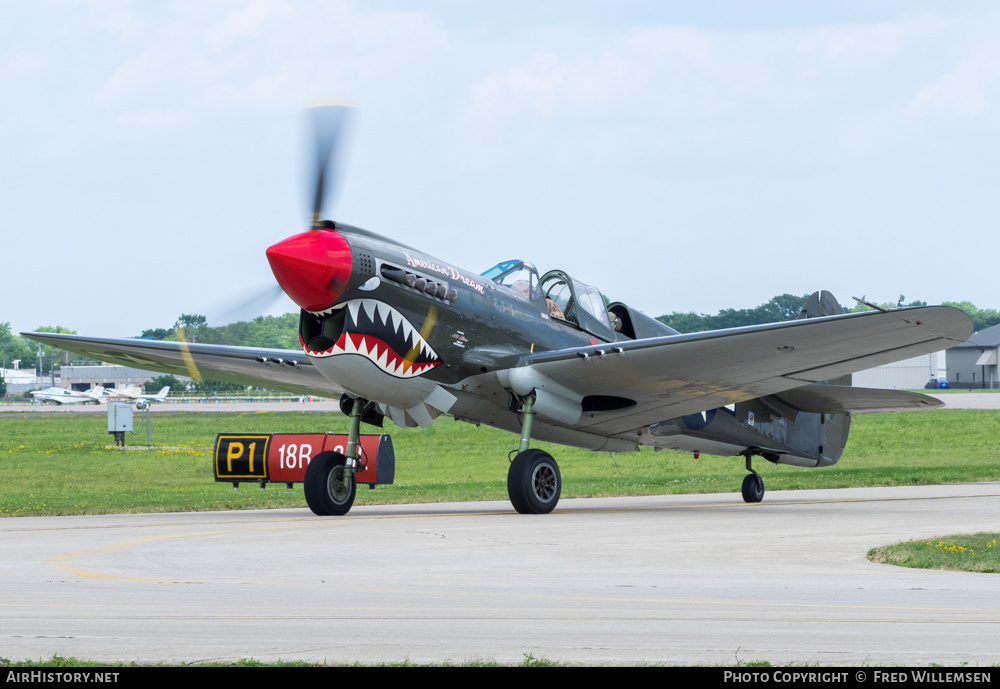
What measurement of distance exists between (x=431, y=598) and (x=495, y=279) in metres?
9.26

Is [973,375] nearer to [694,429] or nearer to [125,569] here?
[694,429]

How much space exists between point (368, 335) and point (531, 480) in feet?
10.0

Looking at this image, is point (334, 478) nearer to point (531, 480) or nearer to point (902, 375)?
point (531, 480)

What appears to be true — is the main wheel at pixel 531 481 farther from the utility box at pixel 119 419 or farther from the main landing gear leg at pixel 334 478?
the utility box at pixel 119 419

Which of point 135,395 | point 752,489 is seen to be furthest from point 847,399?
point 135,395

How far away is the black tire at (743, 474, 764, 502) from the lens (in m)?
18.9

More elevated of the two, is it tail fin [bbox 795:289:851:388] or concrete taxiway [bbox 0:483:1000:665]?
tail fin [bbox 795:289:851:388]

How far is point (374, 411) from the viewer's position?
624 inches

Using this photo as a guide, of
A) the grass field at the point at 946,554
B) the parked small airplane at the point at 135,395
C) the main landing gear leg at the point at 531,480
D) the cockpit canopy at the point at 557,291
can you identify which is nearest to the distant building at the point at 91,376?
the parked small airplane at the point at 135,395

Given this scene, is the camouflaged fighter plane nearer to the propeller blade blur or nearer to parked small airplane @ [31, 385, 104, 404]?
the propeller blade blur

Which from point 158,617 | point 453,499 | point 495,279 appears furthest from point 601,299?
point 158,617

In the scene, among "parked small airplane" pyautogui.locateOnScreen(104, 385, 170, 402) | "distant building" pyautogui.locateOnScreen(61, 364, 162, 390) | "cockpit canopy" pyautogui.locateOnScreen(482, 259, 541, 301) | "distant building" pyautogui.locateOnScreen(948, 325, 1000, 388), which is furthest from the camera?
"distant building" pyautogui.locateOnScreen(61, 364, 162, 390)

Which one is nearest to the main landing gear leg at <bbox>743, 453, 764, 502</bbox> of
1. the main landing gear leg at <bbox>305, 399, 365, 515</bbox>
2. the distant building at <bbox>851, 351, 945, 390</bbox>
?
the main landing gear leg at <bbox>305, 399, 365, 515</bbox>

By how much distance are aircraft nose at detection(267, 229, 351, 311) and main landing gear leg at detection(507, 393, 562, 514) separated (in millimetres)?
3427
